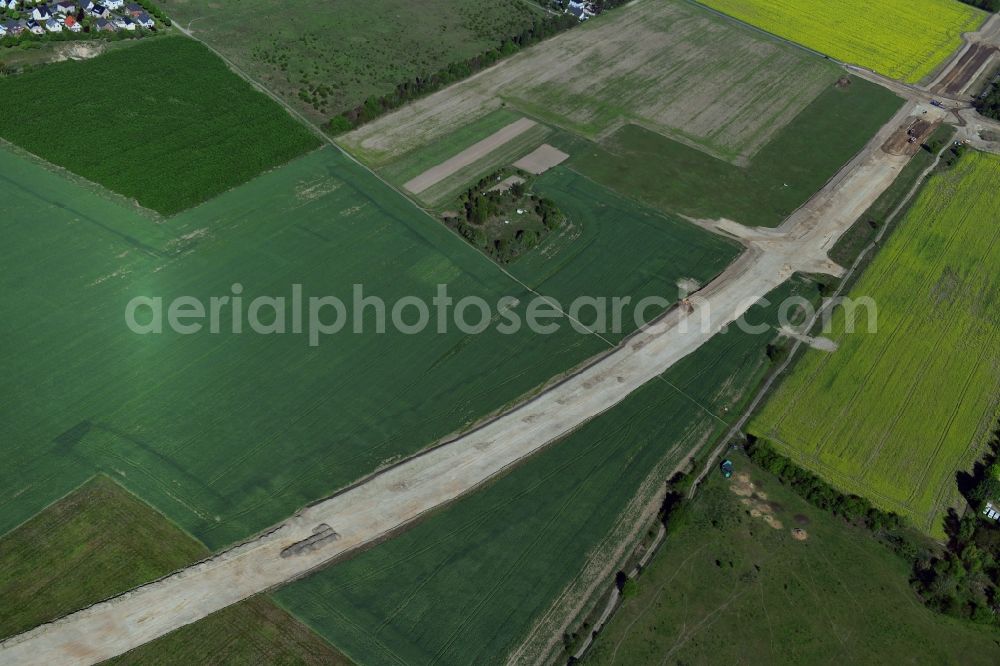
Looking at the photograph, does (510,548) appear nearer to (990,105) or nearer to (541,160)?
(541,160)

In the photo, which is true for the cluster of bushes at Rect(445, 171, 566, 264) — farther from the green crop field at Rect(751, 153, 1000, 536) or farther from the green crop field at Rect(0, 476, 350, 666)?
the green crop field at Rect(0, 476, 350, 666)

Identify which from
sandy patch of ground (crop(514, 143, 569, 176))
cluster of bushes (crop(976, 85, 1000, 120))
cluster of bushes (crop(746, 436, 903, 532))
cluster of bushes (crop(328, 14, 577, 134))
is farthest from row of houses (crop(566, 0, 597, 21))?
cluster of bushes (crop(746, 436, 903, 532))

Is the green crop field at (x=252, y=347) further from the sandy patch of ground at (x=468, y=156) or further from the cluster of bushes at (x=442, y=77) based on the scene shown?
the cluster of bushes at (x=442, y=77)

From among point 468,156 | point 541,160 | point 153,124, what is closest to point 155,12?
point 153,124

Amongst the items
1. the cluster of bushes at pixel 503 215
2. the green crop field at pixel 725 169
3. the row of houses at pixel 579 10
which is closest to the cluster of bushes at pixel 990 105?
the green crop field at pixel 725 169

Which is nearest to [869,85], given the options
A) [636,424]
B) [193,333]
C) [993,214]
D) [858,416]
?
[993,214]

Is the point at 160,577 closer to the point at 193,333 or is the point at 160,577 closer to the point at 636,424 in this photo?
Result: the point at 193,333

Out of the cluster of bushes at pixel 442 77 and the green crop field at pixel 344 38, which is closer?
the cluster of bushes at pixel 442 77
